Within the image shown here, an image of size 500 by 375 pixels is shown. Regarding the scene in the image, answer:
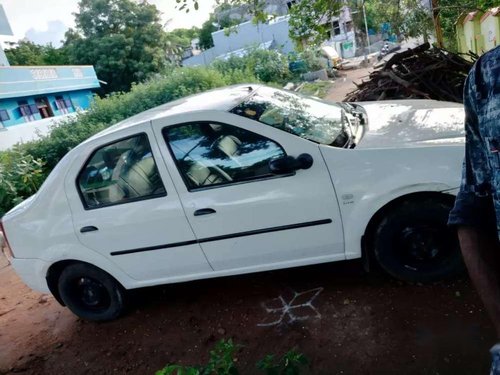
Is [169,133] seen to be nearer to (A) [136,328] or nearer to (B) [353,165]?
(B) [353,165]

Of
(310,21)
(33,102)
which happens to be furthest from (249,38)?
(310,21)

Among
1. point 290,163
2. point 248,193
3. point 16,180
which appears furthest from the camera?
point 16,180

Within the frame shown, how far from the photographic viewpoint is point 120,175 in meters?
3.10

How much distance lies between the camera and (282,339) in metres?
2.82

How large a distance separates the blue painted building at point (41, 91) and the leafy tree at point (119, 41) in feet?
13.6

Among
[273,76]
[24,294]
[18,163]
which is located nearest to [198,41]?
[273,76]

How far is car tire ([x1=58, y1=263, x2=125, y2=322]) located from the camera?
337cm

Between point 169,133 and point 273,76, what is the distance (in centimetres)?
1882

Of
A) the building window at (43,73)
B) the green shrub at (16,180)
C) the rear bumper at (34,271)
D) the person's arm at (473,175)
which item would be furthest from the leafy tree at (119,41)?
the person's arm at (473,175)

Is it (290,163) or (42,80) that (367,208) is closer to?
(290,163)

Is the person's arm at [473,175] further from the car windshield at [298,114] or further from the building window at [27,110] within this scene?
the building window at [27,110]

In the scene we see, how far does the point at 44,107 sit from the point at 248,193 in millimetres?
28580

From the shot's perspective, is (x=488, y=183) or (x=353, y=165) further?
(x=353, y=165)

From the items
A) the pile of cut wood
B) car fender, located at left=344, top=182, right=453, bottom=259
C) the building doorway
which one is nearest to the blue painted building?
the building doorway
